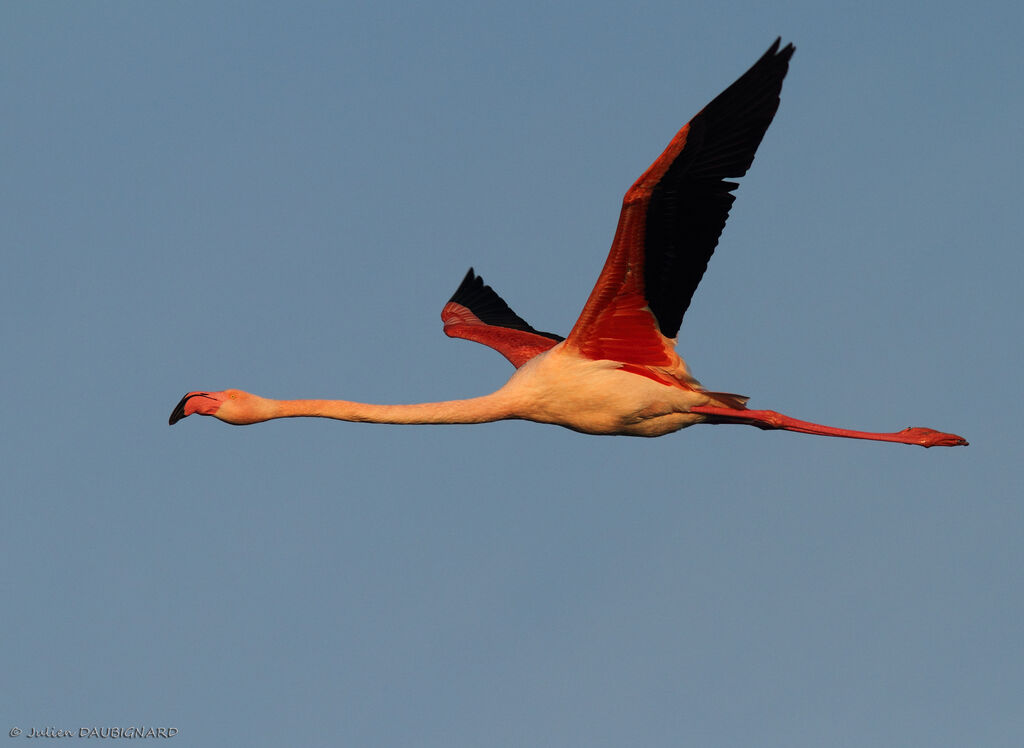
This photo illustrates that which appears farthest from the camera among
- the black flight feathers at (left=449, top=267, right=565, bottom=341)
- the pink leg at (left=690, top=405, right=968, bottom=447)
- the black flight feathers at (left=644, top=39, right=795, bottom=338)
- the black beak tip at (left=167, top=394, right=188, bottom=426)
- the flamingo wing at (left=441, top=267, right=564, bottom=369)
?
the black flight feathers at (left=449, top=267, right=565, bottom=341)

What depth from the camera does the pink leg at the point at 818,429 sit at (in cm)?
1319

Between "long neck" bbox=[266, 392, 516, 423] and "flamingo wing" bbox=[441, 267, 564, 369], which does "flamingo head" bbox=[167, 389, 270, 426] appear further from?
"flamingo wing" bbox=[441, 267, 564, 369]

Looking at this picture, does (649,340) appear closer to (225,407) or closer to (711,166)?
(711,166)

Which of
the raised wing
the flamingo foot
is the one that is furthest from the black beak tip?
the flamingo foot

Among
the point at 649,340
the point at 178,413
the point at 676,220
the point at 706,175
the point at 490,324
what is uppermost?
the point at 706,175

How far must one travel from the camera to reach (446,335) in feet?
55.4

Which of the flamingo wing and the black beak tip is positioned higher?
the flamingo wing

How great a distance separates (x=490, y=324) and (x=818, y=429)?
198 inches

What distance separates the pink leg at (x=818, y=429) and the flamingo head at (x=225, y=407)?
401 centimetres

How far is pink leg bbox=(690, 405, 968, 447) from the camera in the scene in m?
13.2

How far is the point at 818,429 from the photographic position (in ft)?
44.2

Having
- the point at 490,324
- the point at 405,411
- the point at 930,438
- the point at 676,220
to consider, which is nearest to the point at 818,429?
the point at 930,438

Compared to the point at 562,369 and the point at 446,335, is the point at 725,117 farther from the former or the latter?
the point at 446,335

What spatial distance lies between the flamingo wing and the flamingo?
2694mm
